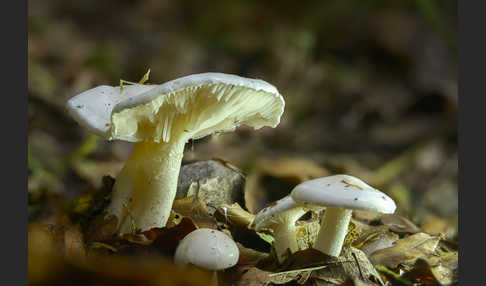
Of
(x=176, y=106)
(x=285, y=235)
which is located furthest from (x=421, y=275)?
(x=176, y=106)

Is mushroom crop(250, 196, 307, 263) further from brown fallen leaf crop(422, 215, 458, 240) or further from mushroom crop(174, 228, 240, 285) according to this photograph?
brown fallen leaf crop(422, 215, 458, 240)

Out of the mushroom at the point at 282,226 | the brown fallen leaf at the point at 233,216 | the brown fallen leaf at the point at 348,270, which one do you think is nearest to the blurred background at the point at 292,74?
the brown fallen leaf at the point at 233,216

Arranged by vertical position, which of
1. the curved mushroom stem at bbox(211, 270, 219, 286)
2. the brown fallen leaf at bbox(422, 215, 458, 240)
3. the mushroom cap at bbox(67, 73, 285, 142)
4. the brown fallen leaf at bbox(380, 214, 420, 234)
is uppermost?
the mushroom cap at bbox(67, 73, 285, 142)

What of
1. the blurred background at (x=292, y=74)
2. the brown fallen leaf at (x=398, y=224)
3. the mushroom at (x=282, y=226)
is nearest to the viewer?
the mushroom at (x=282, y=226)

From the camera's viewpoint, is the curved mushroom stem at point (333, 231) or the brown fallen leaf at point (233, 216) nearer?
the curved mushroom stem at point (333, 231)

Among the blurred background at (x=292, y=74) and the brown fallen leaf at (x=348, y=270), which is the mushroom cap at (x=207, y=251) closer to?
the brown fallen leaf at (x=348, y=270)

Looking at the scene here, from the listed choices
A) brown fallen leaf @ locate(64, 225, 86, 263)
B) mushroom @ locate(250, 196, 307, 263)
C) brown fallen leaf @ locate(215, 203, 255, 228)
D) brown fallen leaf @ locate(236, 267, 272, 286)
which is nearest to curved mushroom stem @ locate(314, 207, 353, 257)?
mushroom @ locate(250, 196, 307, 263)

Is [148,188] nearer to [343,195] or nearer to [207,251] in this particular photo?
[207,251]
